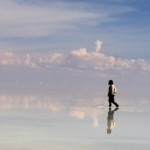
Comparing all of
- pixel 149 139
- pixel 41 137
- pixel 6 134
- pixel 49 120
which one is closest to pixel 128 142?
pixel 149 139

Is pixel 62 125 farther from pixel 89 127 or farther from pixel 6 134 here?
pixel 6 134

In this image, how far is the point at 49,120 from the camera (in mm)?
29094

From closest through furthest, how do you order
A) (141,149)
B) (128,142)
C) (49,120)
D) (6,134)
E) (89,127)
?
(141,149)
(128,142)
(6,134)
(89,127)
(49,120)

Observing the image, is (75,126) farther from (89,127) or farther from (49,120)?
(49,120)

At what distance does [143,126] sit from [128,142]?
20.5 ft

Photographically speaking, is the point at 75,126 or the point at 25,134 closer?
the point at 25,134

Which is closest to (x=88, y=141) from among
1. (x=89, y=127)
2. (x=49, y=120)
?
(x=89, y=127)

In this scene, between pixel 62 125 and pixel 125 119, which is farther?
pixel 125 119

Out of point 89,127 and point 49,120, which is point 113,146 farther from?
point 49,120

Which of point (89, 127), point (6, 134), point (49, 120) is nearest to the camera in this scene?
point (6, 134)

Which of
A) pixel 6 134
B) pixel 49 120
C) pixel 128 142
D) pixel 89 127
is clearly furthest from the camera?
pixel 49 120

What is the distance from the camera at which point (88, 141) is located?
20453mm

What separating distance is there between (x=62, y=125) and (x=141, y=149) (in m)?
8.30

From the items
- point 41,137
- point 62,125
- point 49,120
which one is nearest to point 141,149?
point 41,137
